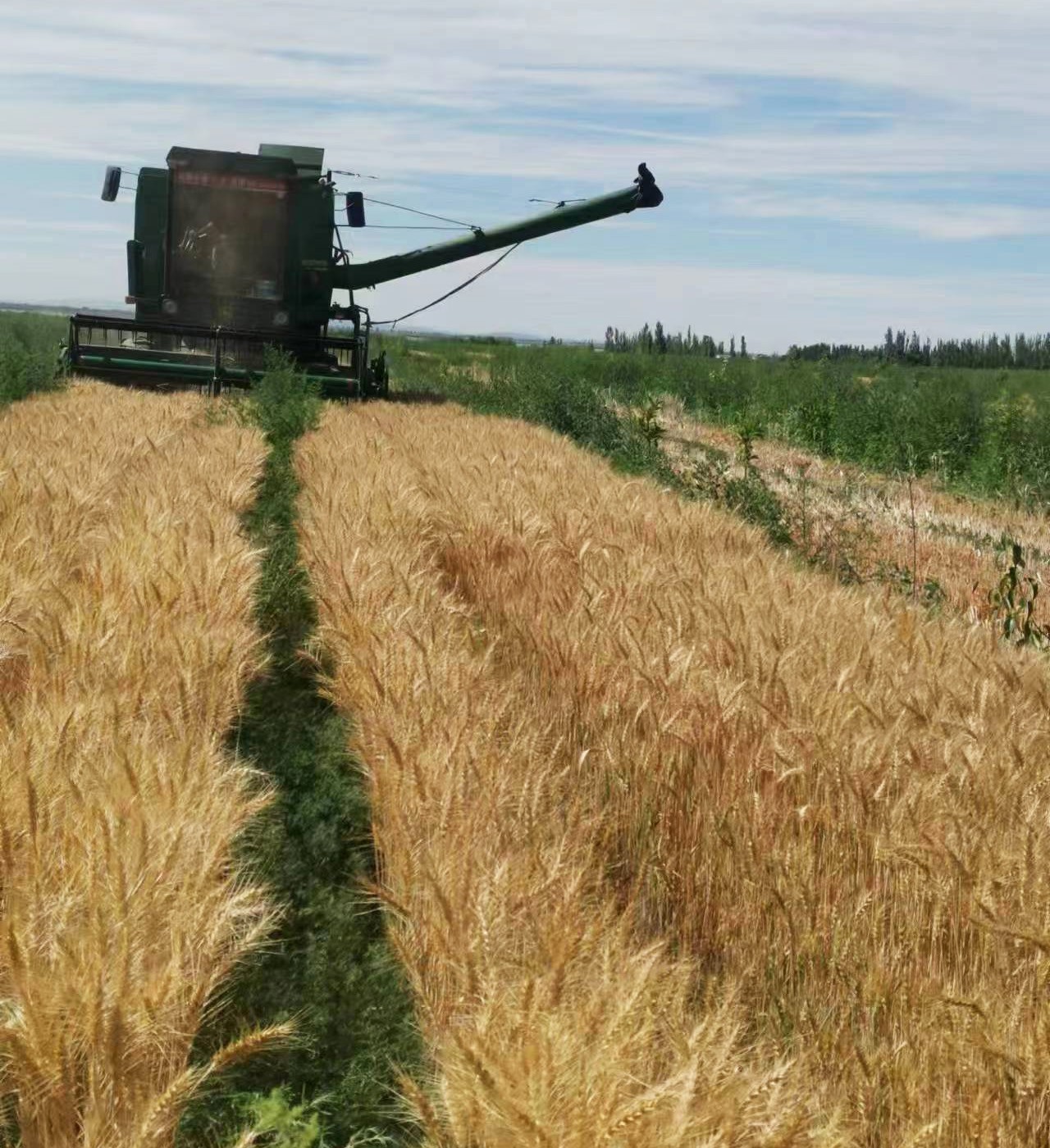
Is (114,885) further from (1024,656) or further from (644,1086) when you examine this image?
(1024,656)

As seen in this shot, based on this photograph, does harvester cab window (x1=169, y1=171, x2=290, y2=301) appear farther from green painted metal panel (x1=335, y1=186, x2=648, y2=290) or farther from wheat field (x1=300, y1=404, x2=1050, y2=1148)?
wheat field (x1=300, y1=404, x2=1050, y2=1148)

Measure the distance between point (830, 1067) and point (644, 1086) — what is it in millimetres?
709

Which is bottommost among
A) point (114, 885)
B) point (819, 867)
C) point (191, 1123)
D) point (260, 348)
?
point (191, 1123)

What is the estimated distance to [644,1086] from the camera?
1802mm

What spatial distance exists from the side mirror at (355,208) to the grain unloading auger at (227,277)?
14 mm

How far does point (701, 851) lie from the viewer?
10.6ft

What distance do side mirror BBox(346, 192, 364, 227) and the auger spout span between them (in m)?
2.03

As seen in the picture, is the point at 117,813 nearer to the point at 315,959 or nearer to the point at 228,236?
the point at 315,959

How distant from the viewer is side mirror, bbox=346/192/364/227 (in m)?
16.7

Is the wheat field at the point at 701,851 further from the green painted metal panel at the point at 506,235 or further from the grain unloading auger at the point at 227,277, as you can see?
the green painted metal panel at the point at 506,235

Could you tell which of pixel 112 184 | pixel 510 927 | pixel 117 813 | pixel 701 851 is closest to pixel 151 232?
pixel 112 184

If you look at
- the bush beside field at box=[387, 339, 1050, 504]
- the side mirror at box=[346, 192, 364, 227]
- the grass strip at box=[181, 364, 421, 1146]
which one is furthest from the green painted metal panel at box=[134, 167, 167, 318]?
the grass strip at box=[181, 364, 421, 1146]

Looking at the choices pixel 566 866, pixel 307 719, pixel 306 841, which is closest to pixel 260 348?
pixel 307 719

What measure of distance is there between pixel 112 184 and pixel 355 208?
2.80 metres
